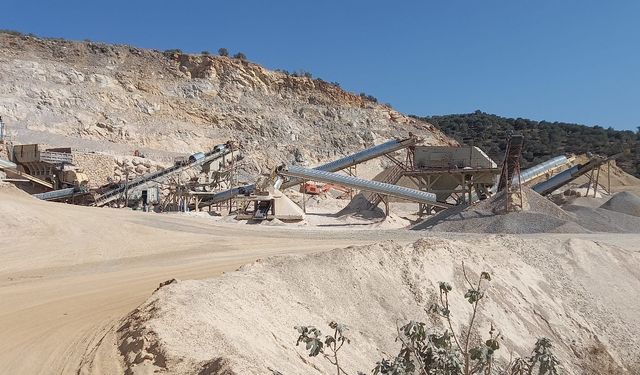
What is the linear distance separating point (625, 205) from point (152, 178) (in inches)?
1218

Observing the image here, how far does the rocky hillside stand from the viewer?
151ft

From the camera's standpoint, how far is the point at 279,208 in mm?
31438

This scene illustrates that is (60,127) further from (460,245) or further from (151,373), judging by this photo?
(151,373)

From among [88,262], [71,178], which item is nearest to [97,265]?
[88,262]

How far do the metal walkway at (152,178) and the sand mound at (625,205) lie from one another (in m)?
27.5

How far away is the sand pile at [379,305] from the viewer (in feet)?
20.1

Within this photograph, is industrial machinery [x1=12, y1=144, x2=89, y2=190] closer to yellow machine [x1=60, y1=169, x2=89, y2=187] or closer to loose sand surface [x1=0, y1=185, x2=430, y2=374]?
yellow machine [x1=60, y1=169, x2=89, y2=187]

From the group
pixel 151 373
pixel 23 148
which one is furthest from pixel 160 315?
pixel 23 148

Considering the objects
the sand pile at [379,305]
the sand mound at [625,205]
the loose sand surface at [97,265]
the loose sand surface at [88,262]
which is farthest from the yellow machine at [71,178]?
the sand mound at [625,205]

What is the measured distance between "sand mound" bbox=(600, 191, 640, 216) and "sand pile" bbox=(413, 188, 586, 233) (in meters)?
9.17

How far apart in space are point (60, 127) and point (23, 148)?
8.90 meters

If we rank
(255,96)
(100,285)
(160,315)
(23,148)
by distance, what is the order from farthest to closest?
(255,96), (23,148), (100,285), (160,315)

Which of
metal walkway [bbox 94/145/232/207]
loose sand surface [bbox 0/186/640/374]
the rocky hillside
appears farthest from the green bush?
loose sand surface [bbox 0/186/640/374]

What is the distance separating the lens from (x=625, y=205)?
110 ft
